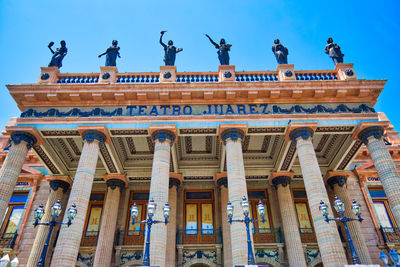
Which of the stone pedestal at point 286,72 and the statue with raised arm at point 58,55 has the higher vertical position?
the statue with raised arm at point 58,55

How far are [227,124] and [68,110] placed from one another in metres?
7.63

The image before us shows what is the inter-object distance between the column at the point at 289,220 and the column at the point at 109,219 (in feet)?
28.2

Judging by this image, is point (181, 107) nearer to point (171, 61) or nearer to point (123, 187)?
point (171, 61)

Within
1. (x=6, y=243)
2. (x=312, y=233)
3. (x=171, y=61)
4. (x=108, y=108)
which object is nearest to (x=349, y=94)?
(x=312, y=233)

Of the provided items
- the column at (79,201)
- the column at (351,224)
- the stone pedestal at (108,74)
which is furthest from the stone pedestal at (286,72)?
the column at (79,201)

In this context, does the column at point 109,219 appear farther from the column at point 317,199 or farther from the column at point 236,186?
the column at point 317,199

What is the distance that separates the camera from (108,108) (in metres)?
14.7

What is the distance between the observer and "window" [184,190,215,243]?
1603cm

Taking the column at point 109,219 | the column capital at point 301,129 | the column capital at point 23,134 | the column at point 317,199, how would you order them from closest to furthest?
the column at point 317,199 → the column capital at point 23,134 → the column capital at point 301,129 → the column at point 109,219

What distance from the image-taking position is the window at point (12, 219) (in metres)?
15.7

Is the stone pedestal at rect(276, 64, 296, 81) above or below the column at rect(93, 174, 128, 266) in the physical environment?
above

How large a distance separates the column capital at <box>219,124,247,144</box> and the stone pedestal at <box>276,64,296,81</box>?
11.2 ft

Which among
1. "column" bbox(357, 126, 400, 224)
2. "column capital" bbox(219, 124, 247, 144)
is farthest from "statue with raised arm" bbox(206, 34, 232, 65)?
"column" bbox(357, 126, 400, 224)

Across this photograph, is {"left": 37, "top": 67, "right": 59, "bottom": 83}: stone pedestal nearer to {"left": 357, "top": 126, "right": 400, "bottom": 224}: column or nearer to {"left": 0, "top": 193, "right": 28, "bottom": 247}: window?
{"left": 0, "top": 193, "right": 28, "bottom": 247}: window
